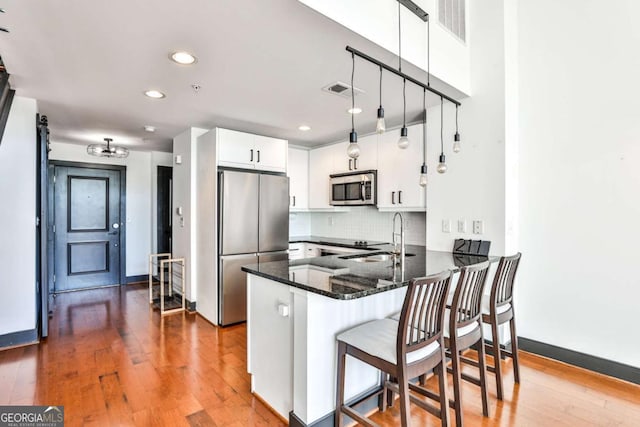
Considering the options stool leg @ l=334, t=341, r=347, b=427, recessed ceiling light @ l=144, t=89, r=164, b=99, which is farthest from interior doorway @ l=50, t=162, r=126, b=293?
stool leg @ l=334, t=341, r=347, b=427

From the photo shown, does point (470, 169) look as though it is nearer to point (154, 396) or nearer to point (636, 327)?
point (636, 327)

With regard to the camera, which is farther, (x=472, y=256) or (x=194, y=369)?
(x=472, y=256)

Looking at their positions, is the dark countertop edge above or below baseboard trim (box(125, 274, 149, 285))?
above

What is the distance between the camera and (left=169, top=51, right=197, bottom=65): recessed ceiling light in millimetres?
2178

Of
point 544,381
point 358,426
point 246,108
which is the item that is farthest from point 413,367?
point 246,108

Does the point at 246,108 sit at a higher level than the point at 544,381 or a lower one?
higher

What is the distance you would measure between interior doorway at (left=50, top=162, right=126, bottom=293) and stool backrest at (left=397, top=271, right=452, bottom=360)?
554 centimetres

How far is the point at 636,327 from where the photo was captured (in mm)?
2389

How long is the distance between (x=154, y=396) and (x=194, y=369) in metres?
0.41

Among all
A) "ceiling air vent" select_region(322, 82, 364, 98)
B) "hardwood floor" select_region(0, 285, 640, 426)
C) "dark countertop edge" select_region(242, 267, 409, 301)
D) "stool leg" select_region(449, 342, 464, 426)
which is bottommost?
"hardwood floor" select_region(0, 285, 640, 426)

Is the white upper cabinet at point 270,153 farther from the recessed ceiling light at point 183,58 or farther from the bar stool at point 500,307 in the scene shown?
the bar stool at point 500,307

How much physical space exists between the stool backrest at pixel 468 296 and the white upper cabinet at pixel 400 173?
1.61 m

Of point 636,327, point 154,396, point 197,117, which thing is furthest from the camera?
point 197,117

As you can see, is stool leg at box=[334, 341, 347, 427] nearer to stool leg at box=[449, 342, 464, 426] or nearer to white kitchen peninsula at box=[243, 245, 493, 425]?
white kitchen peninsula at box=[243, 245, 493, 425]
